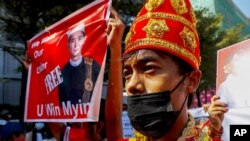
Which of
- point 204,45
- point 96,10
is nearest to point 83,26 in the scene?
point 96,10

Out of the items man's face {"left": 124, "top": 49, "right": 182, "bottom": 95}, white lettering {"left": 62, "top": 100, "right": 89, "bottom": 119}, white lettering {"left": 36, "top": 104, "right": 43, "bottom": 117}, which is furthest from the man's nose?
white lettering {"left": 36, "top": 104, "right": 43, "bottom": 117}

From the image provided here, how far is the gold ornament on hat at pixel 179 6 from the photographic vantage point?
1798 mm

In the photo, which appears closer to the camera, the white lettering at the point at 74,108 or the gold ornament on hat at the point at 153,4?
the gold ornament on hat at the point at 153,4

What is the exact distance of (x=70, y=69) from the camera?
12.5 feet

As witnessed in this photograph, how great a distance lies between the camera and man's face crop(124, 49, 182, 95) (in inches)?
67.0

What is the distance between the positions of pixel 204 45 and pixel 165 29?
1779cm

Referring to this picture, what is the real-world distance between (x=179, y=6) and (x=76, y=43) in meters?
2.22

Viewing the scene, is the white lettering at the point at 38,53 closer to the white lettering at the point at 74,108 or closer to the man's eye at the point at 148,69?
the white lettering at the point at 74,108

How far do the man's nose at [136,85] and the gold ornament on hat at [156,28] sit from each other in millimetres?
157

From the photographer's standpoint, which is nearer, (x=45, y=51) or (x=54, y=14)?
(x=45, y=51)

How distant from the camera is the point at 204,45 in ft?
63.3

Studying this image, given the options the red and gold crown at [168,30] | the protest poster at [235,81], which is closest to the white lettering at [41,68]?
the protest poster at [235,81]

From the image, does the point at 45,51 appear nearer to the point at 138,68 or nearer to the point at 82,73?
the point at 82,73

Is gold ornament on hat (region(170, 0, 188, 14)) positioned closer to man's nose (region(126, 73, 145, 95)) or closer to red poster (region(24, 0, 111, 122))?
man's nose (region(126, 73, 145, 95))
